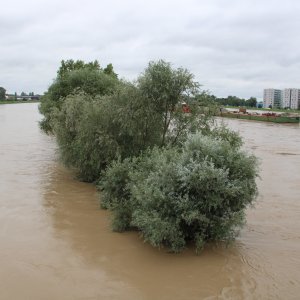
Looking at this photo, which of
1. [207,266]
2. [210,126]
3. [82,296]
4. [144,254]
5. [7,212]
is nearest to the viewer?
[82,296]

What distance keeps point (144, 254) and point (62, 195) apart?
757 cm

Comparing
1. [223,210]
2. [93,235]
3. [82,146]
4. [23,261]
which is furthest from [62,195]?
[223,210]

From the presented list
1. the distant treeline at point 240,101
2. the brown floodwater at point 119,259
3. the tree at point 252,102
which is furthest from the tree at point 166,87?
the tree at point 252,102

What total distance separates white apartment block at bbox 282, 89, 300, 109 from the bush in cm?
17907

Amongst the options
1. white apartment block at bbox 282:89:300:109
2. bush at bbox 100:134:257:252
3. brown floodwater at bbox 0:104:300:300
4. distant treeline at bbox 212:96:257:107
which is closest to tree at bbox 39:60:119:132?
brown floodwater at bbox 0:104:300:300

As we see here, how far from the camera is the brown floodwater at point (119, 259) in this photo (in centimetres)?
897

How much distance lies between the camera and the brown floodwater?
353 inches

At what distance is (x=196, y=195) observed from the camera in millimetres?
10477

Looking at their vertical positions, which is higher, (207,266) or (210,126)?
(210,126)

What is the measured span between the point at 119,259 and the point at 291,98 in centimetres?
18991

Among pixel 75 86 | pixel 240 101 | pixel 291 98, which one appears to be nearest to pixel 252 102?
pixel 240 101

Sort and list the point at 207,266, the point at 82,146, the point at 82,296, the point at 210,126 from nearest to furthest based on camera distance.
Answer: the point at 82,296, the point at 207,266, the point at 210,126, the point at 82,146

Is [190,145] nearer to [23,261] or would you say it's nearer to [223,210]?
[223,210]

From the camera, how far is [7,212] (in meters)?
14.5
